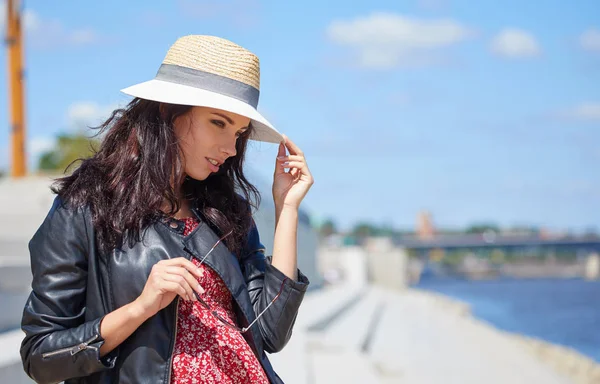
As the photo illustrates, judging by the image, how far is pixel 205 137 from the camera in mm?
2182

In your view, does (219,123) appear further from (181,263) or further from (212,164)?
(181,263)

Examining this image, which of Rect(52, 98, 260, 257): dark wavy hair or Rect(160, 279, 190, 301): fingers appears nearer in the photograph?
Rect(160, 279, 190, 301): fingers

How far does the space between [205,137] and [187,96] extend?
12cm

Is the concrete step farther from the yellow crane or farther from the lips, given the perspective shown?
the yellow crane

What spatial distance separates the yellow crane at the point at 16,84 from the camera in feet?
66.3

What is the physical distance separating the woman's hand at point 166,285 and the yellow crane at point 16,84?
63.6 ft

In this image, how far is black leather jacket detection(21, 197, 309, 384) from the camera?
1927 mm

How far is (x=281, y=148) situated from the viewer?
2.56 m

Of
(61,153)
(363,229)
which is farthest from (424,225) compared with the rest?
(61,153)

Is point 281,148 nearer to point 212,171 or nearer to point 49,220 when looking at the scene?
point 212,171

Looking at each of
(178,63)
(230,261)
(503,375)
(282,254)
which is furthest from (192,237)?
(503,375)

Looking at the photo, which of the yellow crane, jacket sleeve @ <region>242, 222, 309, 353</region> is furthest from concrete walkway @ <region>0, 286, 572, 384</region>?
the yellow crane

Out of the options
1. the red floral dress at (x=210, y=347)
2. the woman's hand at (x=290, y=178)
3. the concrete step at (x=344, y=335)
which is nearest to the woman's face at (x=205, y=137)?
the red floral dress at (x=210, y=347)

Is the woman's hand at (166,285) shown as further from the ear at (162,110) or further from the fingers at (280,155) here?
the fingers at (280,155)
